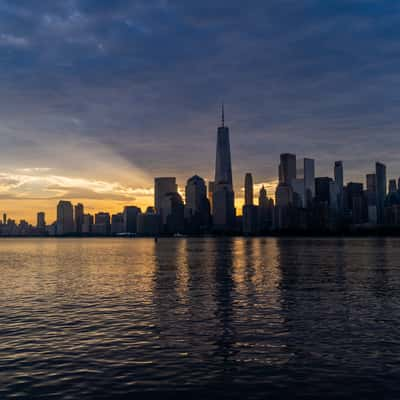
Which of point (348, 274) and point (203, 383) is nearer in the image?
point (203, 383)

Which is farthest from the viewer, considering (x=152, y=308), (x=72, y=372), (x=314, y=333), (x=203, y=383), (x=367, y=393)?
(x=152, y=308)

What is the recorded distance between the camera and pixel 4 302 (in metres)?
53.4

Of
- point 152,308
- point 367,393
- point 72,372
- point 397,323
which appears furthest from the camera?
point 152,308

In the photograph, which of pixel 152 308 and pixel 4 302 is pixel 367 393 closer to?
pixel 152 308

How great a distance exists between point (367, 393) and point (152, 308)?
2900 cm

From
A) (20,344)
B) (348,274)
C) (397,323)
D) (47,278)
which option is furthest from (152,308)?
(348,274)

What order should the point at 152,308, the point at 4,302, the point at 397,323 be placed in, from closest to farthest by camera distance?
1. the point at 397,323
2. the point at 152,308
3. the point at 4,302

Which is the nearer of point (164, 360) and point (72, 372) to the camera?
point (72, 372)

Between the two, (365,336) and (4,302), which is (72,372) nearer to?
(365,336)

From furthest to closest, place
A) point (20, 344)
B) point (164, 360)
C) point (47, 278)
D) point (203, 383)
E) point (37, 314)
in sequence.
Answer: point (47, 278) → point (37, 314) → point (20, 344) → point (164, 360) → point (203, 383)

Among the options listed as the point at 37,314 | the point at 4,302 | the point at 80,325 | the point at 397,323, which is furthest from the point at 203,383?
the point at 4,302

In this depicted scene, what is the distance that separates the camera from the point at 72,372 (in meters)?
26.2

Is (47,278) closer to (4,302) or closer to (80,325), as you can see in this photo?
(4,302)

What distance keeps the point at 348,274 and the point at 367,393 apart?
66.9 metres
